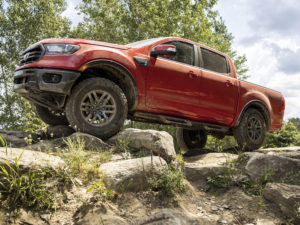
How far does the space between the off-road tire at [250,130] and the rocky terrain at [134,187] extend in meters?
1.62

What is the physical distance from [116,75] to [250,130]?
11.5ft

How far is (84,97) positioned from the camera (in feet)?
13.8

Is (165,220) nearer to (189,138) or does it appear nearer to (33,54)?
(33,54)

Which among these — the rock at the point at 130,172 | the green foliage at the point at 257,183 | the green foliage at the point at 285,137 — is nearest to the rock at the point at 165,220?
the rock at the point at 130,172

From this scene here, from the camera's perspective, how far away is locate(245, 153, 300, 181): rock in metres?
4.24

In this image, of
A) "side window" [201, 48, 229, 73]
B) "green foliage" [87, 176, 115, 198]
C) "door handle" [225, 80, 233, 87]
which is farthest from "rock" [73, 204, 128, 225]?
"door handle" [225, 80, 233, 87]

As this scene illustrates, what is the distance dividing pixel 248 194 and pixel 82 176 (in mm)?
2237

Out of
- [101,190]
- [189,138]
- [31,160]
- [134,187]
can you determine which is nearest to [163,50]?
[134,187]

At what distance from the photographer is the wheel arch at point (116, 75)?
4.36 m

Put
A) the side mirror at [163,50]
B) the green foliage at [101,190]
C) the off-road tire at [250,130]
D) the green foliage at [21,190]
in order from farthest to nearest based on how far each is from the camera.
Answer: the off-road tire at [250,130] → the side mirror at [163,50] → the green foliage at [101,190] → the green foliage at [21,190]

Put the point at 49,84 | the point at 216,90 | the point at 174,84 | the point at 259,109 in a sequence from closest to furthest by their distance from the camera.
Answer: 1. the point at 49,84
2. the point at 174,84
3. the point at 216,90
4. the point at 259,109

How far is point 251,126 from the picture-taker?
645 cm

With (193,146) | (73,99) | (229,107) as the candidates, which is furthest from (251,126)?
(73,99)

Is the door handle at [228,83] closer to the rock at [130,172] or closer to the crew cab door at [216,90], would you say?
the crew cab door at [216,90]
